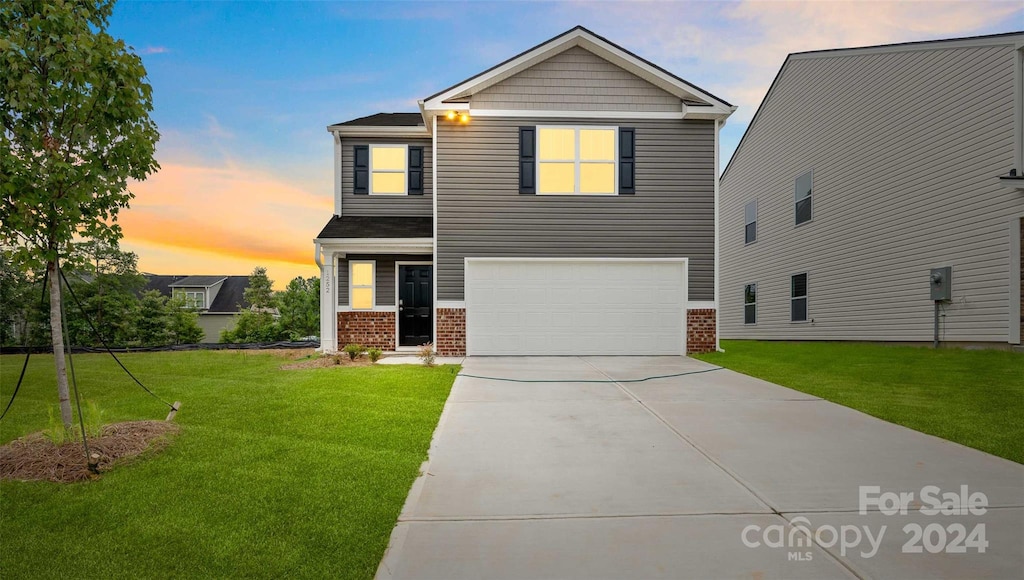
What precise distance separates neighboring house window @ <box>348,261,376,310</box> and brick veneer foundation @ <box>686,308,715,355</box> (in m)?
7.33

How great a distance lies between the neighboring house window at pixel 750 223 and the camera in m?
19.8

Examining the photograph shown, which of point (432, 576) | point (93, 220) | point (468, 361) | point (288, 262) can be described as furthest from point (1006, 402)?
point (288, 262)

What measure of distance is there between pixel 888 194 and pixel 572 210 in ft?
27.3

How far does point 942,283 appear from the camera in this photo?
468 inches

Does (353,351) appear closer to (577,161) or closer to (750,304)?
(577,161)

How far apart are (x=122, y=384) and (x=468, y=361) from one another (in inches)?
224

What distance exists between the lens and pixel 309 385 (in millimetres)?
7668

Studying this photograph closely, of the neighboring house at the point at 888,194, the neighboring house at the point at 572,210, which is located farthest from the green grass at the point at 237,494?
the neighboring house at the point at 888,194

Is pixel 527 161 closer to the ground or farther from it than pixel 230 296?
farther from it

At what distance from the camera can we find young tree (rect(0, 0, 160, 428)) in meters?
4.27

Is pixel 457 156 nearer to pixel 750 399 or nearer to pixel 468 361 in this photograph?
pixel 468 361

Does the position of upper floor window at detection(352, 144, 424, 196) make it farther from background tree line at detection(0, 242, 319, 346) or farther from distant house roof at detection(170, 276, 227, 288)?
distant house roof at detection(170, 276, 227, 288)

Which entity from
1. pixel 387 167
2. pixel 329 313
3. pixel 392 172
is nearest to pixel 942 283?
pixel 392 172

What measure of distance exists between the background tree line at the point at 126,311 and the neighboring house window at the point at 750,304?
1790 centimetres
